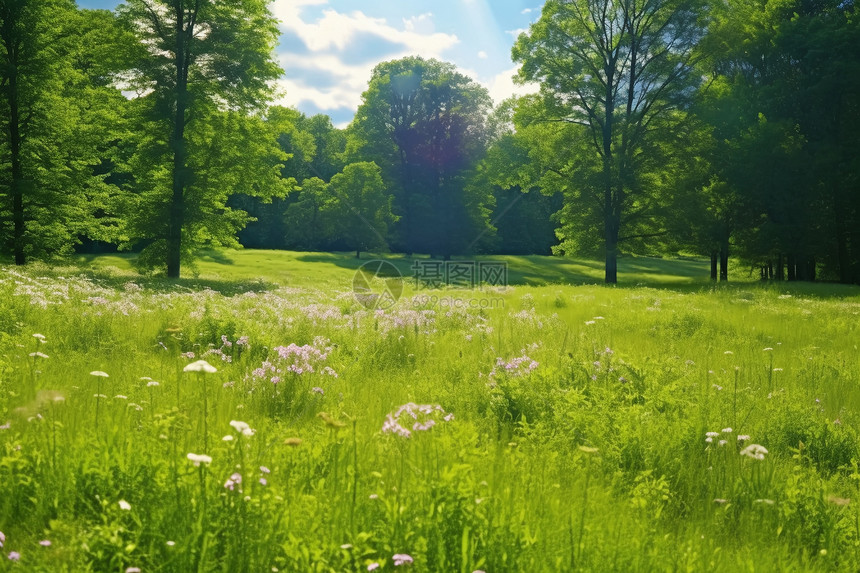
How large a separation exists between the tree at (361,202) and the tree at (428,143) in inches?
130

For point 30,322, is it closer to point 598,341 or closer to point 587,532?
point 587,532

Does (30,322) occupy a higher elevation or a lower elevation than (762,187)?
lower

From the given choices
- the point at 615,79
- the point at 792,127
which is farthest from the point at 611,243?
the point at 792,127

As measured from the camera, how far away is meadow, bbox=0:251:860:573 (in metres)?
2.43

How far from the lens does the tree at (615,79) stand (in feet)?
90.5

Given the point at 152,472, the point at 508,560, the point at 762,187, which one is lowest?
the point at 508,560

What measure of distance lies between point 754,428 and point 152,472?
187 inches

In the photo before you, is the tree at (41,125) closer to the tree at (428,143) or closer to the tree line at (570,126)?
the tree line at (570,126)

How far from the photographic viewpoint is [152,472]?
2.78 m

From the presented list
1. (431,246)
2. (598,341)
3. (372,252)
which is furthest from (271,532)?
(372,252)

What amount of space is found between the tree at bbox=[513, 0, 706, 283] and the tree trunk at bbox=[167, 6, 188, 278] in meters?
17.8

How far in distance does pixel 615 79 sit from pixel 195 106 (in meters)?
22.8

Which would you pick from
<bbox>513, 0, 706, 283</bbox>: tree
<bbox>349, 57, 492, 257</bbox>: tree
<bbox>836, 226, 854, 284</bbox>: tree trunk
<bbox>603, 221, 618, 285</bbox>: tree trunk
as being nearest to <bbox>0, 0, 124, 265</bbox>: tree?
<bbox>513, 0, 706, 283</bbox>: tree

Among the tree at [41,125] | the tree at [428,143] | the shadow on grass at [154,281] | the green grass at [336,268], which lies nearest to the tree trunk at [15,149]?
the tree at [41,125]
